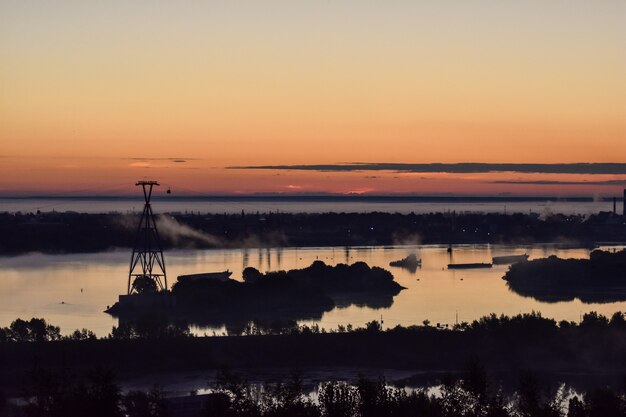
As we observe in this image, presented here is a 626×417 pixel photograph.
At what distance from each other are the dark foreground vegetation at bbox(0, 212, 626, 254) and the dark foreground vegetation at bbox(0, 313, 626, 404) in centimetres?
3283

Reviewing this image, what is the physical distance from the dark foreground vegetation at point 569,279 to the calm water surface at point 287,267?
0.67 metres

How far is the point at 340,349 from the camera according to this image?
1820cm

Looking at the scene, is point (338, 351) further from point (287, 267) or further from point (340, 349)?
point (287, 267)

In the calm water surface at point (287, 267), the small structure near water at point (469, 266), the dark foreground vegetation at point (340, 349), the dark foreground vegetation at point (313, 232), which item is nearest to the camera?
the dark foreground vegetation at point (340, 349)

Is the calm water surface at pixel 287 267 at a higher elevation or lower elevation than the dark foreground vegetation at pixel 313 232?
lower

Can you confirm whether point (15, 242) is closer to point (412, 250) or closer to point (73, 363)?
point (412, 250)

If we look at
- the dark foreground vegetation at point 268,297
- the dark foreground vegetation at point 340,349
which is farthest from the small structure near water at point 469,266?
the dark foreground vegetation at point 340,349

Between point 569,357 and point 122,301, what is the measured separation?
10.5 metres

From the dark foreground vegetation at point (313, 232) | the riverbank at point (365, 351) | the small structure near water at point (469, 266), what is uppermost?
the dark foreground vegetation at point (313, 232)

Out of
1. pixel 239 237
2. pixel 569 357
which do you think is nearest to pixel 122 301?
pixel 569 357

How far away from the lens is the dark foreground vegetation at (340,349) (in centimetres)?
1731

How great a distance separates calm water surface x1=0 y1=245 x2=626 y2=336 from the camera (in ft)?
79.0

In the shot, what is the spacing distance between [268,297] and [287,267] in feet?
47.0

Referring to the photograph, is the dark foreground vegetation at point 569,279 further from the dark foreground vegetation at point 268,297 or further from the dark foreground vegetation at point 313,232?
the dark foreground vegetation at point 313,232
